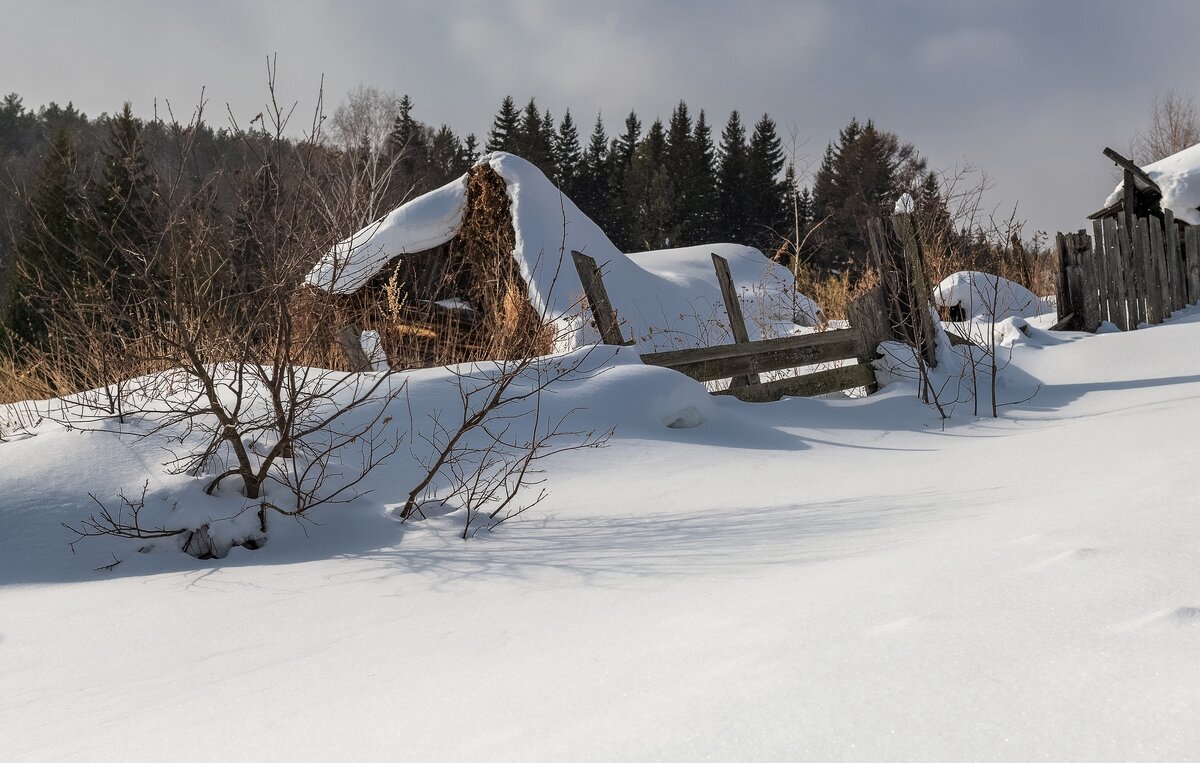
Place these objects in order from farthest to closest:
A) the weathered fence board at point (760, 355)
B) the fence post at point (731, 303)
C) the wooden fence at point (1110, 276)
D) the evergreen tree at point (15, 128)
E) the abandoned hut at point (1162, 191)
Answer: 1. the evergreen tree at point (15, 128)
2. the abandoned hut at point (1162, 191)
3. the wooden fence at point (1110, 276)
4. the fence post at point (731, 303)
5. the weathered fence board at point (760, 355)

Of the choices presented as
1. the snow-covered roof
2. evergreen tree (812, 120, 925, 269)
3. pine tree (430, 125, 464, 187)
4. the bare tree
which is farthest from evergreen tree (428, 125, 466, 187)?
the bare tree

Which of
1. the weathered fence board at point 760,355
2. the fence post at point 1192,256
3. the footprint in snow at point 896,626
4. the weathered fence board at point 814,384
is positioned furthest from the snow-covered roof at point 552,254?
the footprint in snow at point 896,626

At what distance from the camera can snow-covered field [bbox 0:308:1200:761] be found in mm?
1202

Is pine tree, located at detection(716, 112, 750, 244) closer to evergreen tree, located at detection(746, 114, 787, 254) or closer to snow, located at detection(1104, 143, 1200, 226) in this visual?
evergreen tree, located at detection(746, 114, 787, 254)

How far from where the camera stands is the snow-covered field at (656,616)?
1.20 metres

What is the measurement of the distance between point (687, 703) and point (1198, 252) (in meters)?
12.0

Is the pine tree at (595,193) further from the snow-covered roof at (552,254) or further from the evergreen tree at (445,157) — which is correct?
the snow-covered roof at (552,254)

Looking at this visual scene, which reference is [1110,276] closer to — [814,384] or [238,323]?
[814,384]

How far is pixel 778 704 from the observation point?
1253mm

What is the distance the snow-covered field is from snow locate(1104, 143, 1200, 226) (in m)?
9.26

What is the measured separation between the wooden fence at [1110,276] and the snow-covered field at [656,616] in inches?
195

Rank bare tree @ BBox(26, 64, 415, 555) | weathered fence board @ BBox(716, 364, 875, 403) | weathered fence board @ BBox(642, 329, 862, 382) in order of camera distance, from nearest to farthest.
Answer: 1. bare tree @ BBox(26, 64, 415, 555)
2. weathered fence board @ BBox(642, 329, 862, 382)
3. weathered fence board @ BBox(716, 364, 875, 403)

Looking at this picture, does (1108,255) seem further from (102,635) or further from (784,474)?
(102,635)

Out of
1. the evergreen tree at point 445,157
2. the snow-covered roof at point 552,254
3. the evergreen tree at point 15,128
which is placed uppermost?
the evergreen tree at point 15,128
